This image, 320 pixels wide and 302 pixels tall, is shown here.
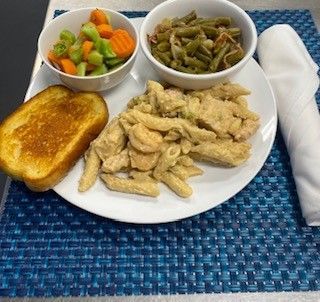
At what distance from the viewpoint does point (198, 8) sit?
145cm

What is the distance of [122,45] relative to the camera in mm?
1352

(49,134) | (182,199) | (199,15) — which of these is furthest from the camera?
(199,15)

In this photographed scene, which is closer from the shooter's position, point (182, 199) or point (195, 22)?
point (182, 199)

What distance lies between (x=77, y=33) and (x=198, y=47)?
0.47m

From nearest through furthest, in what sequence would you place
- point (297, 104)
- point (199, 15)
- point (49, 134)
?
1. point (49, 134)
2. point (297, 104)
3. point (199, 15)

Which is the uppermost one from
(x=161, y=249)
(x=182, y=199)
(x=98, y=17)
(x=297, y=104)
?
(x=98, y=17)

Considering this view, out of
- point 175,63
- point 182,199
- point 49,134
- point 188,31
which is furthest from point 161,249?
point 188,31

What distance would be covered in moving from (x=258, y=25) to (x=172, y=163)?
3.20 ft

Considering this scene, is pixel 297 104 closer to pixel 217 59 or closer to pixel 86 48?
pixel 217 59

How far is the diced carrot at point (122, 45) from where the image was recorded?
135 cm

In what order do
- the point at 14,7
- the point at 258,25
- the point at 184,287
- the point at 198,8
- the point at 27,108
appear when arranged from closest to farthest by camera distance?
the point at 184,287 → the point at 27,108 → the point at 198,8 → the point at 258,25 → the point at 14,7

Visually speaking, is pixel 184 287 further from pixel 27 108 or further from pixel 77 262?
pixel 27 108

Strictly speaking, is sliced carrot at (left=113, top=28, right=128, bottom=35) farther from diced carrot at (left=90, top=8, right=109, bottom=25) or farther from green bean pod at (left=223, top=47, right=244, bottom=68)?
green bean pod at (left=223, top=47, right=244, bottom=68)

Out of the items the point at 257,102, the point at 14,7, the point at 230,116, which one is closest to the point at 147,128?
the point at 230,116
